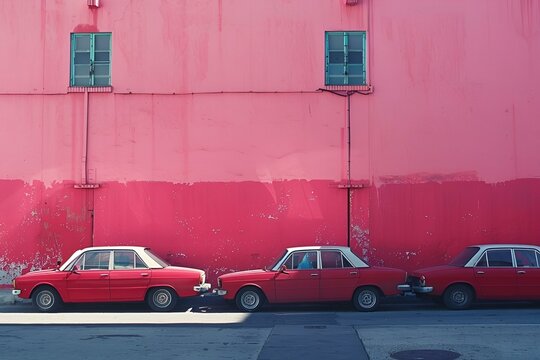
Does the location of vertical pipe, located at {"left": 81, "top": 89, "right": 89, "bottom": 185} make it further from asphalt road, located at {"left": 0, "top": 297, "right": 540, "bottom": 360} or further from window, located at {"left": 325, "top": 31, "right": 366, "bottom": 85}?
window, located at {"left": 325, "top": 31, "right": 366, "bottom": 85}

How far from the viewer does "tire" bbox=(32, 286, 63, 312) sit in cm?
1409

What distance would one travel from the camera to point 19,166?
56.6 ft

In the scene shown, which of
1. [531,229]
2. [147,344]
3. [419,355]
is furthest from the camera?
[531,229]

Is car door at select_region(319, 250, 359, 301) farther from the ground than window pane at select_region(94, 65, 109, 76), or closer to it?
closer to it

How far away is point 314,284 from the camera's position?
13.8 meters

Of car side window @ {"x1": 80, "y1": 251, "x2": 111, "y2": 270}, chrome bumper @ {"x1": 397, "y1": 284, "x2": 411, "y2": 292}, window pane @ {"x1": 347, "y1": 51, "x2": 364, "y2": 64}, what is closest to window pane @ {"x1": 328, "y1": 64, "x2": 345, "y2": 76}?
window pane @ {"x1": 347, "y1": 51, "x2": 364, "y2": 64}

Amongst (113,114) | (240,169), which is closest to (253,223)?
(240,169)

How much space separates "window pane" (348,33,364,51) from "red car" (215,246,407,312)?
621cm

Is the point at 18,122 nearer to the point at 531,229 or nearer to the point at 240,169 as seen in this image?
the point at 240,169

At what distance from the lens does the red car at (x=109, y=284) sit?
46.0 ft

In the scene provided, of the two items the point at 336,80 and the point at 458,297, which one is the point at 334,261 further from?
the point at 336,80

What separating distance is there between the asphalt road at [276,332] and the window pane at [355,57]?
248 inches

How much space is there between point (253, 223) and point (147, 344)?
7.52m

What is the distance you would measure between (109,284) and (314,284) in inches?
166
